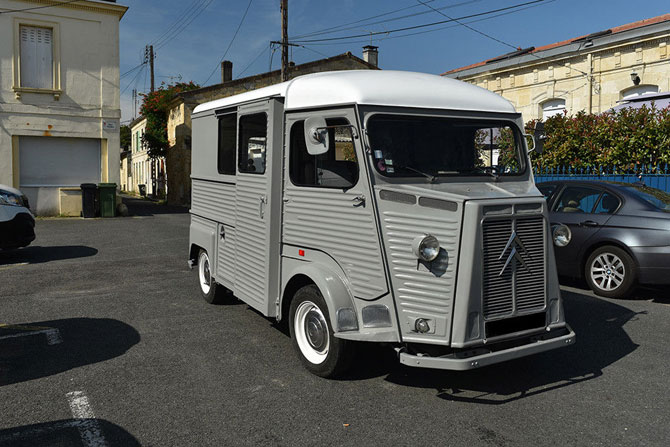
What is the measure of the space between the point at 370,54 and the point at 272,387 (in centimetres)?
2793

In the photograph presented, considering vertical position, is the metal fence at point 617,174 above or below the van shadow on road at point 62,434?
above

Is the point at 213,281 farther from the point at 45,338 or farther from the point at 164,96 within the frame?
the point at 164,96

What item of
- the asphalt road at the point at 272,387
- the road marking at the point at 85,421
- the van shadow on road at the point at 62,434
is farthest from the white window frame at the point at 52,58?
the van shadow on road at the point at 62,434

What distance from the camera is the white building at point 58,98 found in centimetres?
1806

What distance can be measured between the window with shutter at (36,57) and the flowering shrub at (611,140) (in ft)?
50.6

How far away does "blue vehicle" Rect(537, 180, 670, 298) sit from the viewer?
23.2 feet

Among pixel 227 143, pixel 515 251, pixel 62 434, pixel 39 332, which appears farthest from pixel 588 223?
pixel 39 332

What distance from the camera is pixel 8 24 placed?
58.8ft

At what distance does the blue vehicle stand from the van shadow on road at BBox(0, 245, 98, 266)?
8792 millimetres

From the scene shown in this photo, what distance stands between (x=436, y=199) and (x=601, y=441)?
1.93 meters

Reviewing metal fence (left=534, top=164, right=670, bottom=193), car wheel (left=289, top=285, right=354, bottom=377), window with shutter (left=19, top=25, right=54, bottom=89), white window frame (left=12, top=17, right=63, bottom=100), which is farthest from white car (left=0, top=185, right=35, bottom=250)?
metal fence (left=534, top=164, right=670, bottom=193)

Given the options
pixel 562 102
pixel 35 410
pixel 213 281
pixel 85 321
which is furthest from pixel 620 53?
pixel 35 410

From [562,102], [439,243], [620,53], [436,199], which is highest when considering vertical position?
[620,53]

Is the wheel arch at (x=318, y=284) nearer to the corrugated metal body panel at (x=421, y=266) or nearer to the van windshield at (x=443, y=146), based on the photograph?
the corrugated metal body panel at (x=421, y=266)
